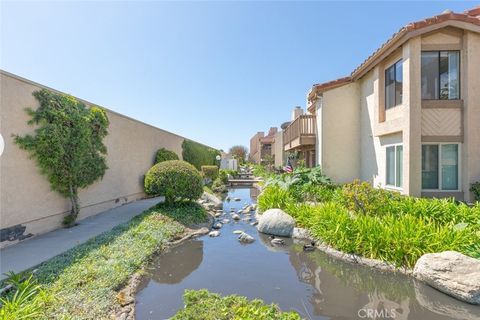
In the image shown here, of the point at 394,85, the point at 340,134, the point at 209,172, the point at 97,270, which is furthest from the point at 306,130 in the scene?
the point at 97,270

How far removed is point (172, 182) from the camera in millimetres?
9828

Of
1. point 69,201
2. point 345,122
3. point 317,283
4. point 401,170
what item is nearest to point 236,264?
point 317,283

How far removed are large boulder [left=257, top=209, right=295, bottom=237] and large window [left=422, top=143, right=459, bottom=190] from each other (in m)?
Answer: 5.50

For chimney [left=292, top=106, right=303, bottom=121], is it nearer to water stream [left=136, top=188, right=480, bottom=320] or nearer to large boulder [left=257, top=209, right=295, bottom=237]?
large boulder [left=257, top=209, right=295, bottom=237]

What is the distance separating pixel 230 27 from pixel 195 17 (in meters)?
2.34

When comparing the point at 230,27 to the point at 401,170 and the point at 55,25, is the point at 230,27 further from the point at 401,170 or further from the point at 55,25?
the point at 401,170

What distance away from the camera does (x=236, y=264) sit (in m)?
6.09

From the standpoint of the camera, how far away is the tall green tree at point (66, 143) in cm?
668

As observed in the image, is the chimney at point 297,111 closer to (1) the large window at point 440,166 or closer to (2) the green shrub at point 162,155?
(2) the green shrub at point 162,155

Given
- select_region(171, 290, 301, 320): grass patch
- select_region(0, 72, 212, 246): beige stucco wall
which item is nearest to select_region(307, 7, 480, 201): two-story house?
select_region(171, 290, 301, 320): grass patch

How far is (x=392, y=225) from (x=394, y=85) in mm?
6958

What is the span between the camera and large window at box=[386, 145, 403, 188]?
959 centimetres

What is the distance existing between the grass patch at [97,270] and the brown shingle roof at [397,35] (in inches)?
418

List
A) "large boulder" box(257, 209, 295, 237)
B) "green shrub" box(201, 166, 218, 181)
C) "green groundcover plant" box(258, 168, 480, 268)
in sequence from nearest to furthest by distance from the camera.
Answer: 1. "green groundcover plant" box(258, 168, 480, 268)
2. "large boulder" box(257, 209, 295, 237)
3. "green shrub" box(201, 166, 218, 181)
